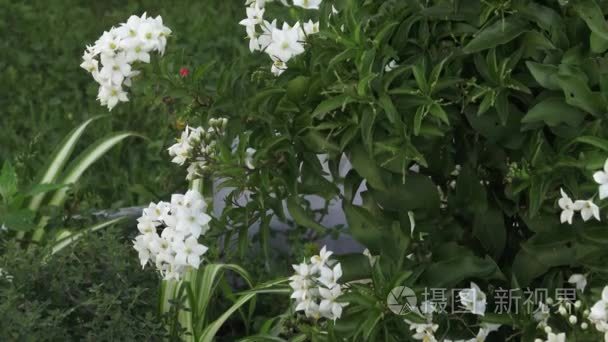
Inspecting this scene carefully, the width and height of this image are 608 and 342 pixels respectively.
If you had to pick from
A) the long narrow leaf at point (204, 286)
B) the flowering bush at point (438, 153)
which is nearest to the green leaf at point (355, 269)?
the flowering bush at point (438, 153)

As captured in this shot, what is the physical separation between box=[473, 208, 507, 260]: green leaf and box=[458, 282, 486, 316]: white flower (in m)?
0.09

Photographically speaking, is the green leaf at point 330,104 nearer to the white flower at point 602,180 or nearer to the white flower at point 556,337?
the white flower at point 602,180

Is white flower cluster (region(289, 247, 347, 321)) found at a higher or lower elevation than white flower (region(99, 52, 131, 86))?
lower

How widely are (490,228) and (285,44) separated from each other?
0.46 m

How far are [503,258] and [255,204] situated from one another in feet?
1.53

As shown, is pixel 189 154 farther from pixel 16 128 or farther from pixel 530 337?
pixel 16 128

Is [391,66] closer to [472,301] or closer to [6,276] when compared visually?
[472,301]

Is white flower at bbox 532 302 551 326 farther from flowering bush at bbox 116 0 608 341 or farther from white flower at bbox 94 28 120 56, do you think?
white flower at bbox 94 28 120 56

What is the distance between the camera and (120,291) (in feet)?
7.67

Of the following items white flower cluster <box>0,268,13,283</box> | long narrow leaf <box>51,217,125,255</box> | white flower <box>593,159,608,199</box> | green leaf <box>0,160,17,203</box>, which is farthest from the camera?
green leaf <box>0,160,17,203</box>

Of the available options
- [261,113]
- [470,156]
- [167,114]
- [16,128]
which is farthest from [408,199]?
[16,128]

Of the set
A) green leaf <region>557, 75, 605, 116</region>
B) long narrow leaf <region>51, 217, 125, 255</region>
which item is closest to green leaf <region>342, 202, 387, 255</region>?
green leaf <region>557, 75, 605, 116</region>

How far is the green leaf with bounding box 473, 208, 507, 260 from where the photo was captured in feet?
5.97

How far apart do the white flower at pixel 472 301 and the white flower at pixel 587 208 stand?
0.29 meters
